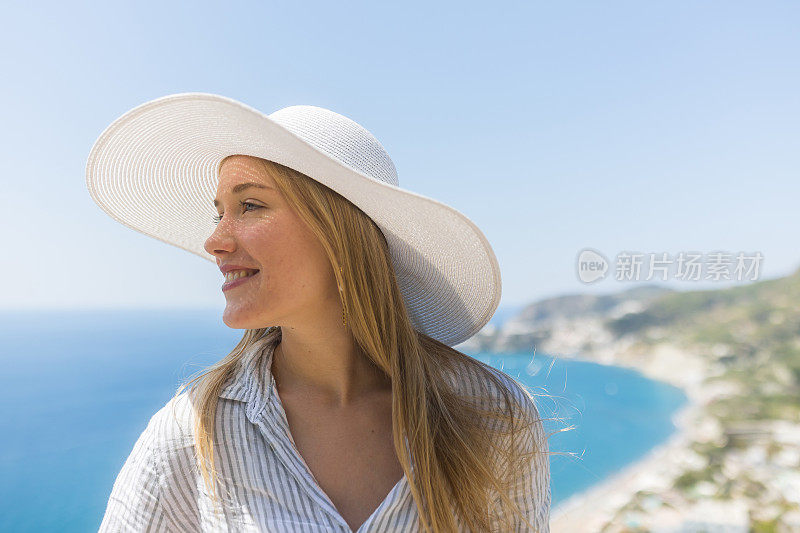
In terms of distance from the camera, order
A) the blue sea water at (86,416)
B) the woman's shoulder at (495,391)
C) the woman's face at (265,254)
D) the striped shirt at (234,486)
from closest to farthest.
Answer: the striped shirt at (234,486) < the woman's face at (265,254) < the woman's shoulder at (495,391) < the blue sea water at (86,416)

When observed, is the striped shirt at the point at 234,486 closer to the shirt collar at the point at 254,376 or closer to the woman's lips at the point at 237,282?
the shirt collar at the point at 254,376

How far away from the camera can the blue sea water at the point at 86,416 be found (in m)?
13.2

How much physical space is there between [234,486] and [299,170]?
0.65 metres

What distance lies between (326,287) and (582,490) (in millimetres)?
19575

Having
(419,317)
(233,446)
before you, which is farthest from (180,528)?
(419,317)

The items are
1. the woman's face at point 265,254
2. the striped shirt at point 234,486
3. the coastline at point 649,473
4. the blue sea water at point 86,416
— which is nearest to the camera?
the striped shirt at point 234,486

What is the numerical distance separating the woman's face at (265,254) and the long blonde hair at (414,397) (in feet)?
0.10

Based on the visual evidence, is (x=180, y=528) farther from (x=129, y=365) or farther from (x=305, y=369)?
(x=129, y=365)

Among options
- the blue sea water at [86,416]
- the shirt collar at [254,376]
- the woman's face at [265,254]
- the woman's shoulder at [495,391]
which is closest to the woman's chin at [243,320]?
the woman's face at [265,254]

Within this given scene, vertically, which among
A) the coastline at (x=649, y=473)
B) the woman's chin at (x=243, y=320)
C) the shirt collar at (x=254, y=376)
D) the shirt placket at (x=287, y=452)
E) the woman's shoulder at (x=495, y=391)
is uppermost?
the woman's chin at (x=243, y=320)

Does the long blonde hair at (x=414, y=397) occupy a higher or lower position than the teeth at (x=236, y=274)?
lower

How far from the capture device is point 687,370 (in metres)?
33.9

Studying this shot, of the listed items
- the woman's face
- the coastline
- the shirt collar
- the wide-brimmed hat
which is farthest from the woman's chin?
the coastline

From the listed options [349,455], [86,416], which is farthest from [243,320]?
[86,416]
